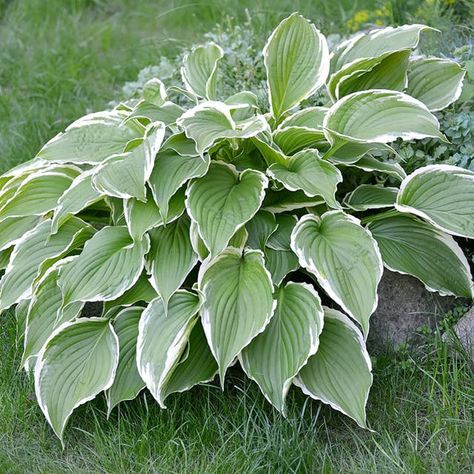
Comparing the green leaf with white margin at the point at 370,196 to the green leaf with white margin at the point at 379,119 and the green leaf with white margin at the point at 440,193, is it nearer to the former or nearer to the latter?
the green leaf with white margin at the point at 440,193

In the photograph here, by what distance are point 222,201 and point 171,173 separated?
0.21 metres

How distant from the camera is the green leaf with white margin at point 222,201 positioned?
277cm

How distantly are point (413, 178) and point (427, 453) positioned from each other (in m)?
0.94

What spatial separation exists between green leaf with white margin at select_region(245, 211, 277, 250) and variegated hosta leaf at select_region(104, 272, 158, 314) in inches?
15.0

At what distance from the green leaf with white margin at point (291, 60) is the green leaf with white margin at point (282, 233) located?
0.44 m

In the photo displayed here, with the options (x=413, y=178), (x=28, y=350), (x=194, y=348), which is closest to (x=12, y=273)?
(x=28, y=350)

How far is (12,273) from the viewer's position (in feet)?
10.4

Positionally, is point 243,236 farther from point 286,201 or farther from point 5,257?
point 5,257

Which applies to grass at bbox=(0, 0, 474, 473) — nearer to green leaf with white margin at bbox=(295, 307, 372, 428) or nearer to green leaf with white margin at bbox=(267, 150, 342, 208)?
green leaf with white margin at bbox=(295, 307, 372, 428)

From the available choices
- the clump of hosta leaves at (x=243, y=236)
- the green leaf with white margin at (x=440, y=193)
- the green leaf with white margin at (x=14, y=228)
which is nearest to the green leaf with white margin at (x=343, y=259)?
the clump of hosta leaves at (x=243, y=236)

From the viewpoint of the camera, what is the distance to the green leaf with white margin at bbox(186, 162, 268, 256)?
109 inches

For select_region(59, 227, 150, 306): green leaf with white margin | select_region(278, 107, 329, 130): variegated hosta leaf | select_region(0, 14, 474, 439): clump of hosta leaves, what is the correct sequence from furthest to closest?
1. select_region(278, 107, 329, 130): variegated hosta leaf
2. select_region(59, 227, 150, 306): green leaf with white margin
3. select_region(0, 14, 474, 439): clump of hosta leaves

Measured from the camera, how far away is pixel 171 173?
2949 mm

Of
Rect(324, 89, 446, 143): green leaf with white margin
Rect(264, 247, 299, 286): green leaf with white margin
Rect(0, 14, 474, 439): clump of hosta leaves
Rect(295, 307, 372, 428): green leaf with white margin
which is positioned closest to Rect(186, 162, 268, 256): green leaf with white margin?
Rect(0, 14, 474, 439): clump of hosta leaves
